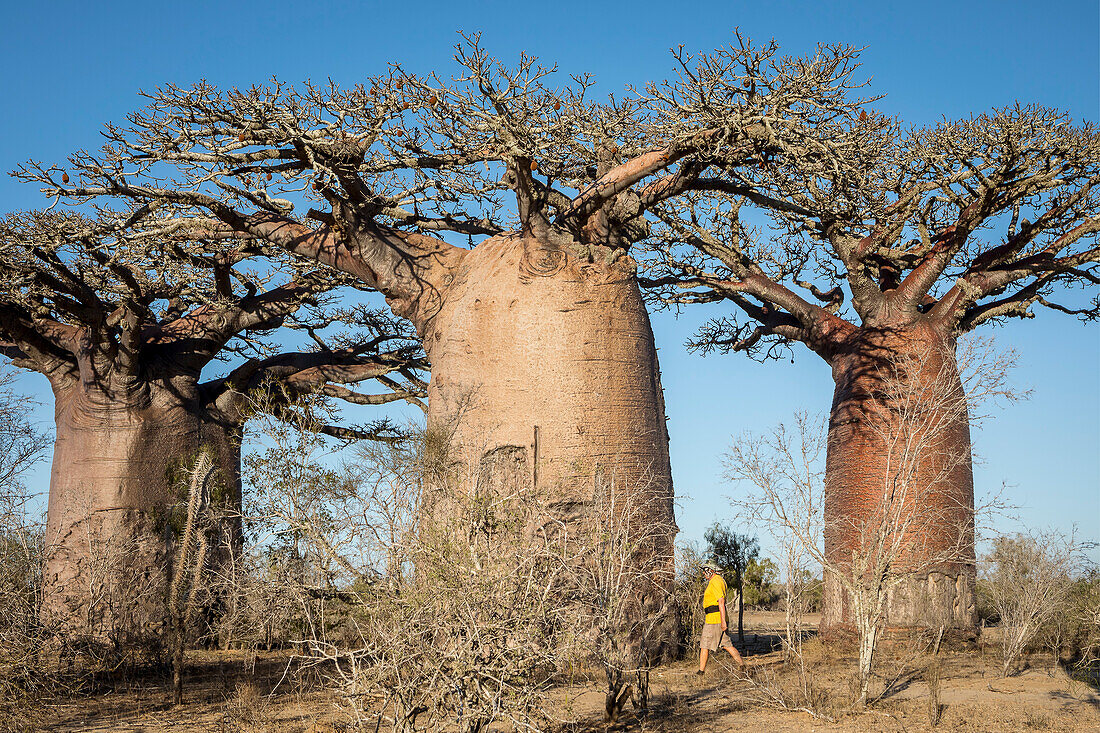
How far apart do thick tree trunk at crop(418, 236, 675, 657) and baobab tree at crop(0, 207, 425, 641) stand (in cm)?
197

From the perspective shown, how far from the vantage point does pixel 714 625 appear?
6.40 m

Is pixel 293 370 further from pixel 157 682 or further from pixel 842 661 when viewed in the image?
pixel 842 661

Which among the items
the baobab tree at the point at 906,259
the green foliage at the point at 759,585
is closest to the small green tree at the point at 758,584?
the green foliage at the point at 759,585

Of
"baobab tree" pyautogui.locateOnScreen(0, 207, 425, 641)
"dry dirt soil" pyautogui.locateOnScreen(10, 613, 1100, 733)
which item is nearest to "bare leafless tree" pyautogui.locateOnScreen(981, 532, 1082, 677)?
"dry dirt soil" pyautogui.locateOnScreen(10, 613, 1100, 733)

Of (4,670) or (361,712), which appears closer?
(361,712)

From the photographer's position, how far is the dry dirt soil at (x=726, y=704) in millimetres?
4742

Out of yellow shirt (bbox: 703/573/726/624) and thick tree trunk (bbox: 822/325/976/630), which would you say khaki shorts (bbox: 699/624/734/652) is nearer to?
yellow shirt (bbox: 703/573/726/624)

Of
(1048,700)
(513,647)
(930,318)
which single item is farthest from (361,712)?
(930,318)

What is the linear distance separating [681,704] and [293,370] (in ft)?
20.7

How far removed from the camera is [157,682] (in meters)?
6.99

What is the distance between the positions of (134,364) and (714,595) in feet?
18.9

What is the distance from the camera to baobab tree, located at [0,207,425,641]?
7.84 metres

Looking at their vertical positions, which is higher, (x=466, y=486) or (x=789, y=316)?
(x=789, y=316)

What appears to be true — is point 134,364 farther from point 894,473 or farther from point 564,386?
point 894,473
